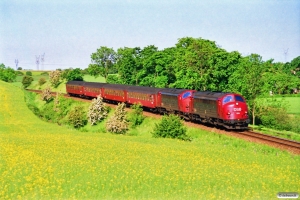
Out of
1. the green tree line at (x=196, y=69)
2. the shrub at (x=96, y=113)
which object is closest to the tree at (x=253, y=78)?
the green tree line at (x=196, y=69)

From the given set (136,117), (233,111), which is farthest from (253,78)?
(136,117)

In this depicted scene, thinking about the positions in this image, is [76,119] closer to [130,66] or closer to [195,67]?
[195,67]

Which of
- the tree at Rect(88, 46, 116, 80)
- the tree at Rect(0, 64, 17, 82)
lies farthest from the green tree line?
the tree at Rect(0, 64, 17, 82)

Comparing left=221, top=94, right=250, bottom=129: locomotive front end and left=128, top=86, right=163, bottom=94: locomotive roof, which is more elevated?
left=128, top=86, right=163, bottom=94: locomotive roof

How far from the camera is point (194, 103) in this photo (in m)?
47.6

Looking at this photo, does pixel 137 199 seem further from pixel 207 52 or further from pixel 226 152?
pixel 207 52

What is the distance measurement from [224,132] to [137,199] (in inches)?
876

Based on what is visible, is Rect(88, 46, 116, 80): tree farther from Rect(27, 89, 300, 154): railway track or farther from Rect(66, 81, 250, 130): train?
Rect(27, 89, 300, 154): railway track

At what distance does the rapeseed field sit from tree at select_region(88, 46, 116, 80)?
8126cm

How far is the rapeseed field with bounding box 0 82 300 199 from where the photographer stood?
20750 mm

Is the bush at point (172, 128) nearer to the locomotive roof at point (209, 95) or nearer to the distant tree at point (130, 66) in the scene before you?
the locomotive roof at point (209, 95)

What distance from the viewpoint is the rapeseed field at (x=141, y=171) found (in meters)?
Result: 20.8

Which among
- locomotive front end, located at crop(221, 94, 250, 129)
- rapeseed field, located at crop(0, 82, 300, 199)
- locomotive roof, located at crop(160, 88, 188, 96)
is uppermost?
locomotive roof, located at crop(160, 88, 188, 96)

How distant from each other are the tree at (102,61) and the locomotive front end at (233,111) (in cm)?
7773
